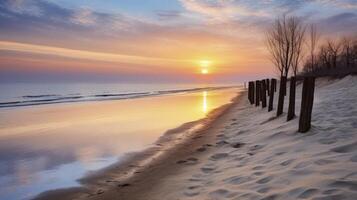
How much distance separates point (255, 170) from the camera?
6500 millimetres

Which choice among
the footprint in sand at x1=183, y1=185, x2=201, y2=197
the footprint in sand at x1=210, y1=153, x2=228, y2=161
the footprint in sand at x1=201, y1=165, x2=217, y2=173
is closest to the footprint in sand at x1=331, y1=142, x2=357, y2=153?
the footprint in sand at x1=201, y1=165, x2=217, y2=173

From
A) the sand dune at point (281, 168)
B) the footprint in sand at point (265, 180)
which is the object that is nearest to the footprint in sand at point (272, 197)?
the sand dune at point (281, 168)

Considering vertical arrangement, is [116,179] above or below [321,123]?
below

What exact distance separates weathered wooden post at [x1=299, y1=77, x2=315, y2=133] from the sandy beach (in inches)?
8.4

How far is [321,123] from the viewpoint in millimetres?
9195

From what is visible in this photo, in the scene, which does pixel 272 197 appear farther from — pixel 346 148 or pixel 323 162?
pixel 346 148

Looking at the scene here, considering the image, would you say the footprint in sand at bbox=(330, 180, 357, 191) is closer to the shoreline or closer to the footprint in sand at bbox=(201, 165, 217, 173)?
the footprint in sand at bbox=(201, 165, 217, 173)

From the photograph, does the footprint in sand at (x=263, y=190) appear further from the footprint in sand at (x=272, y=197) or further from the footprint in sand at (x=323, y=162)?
the footprint in sand at (x=323, y=162)

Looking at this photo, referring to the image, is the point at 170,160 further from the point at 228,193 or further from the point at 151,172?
the point at 228,193

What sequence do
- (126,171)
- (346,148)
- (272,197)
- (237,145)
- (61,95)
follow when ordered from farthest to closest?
1. (61,95)
2. (237,145)
3. (126,171)
4. (346,148)
5. (272,197)

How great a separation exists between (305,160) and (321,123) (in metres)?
3.43

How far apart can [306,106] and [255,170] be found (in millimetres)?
3035

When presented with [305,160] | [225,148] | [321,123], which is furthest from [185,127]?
[305,160]

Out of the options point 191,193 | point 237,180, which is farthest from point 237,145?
point 191,193
